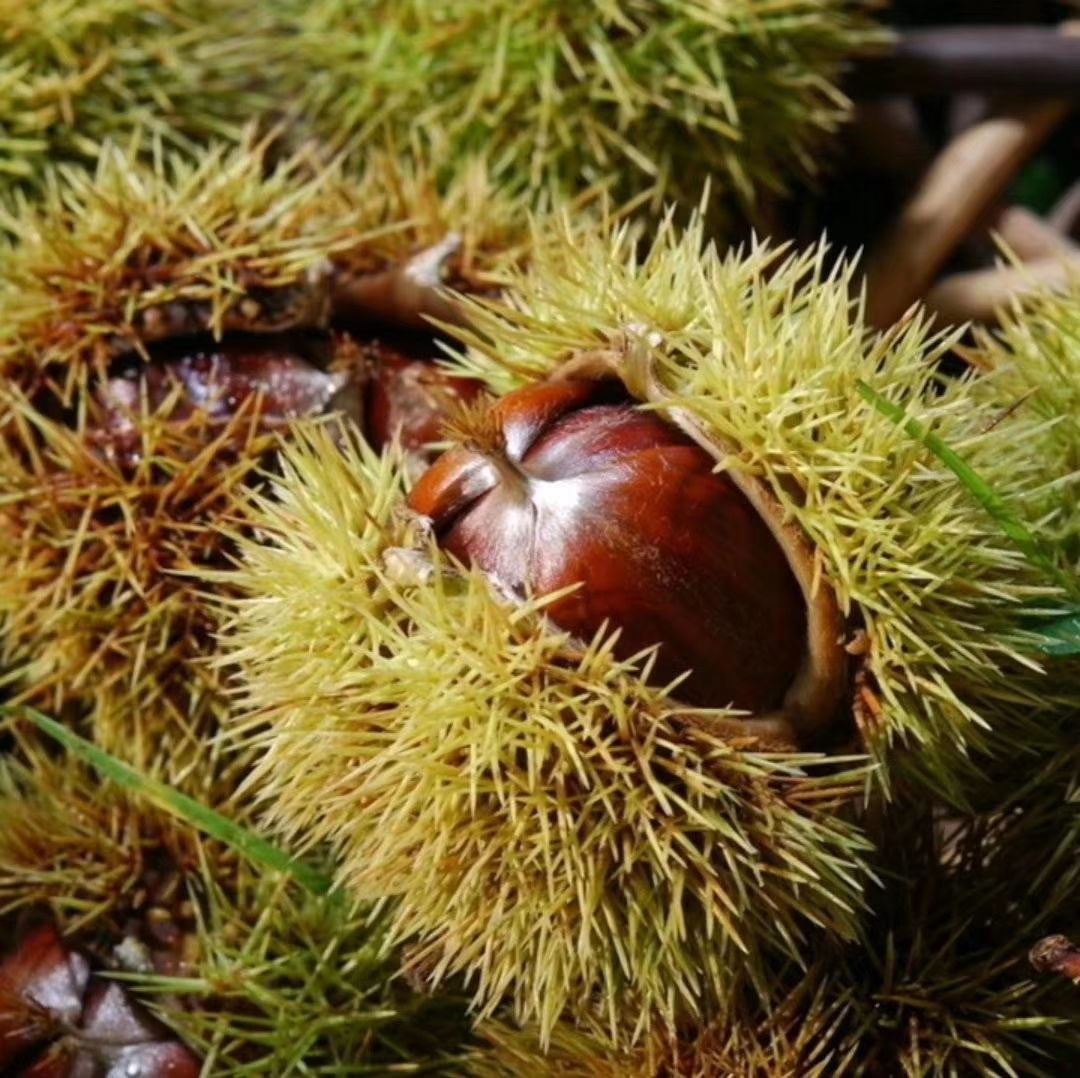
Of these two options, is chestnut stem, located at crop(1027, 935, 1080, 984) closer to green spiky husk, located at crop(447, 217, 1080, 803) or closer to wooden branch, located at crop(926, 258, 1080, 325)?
green spiky husk, located at crop(447, 217, 1080, 803)

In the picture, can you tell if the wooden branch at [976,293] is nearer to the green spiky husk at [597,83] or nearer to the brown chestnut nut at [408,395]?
the green spiky husk at [597,83]

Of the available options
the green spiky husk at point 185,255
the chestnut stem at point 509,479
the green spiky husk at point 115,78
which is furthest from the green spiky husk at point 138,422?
the chestnut stem at point 509,479

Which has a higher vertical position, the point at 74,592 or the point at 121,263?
the point at 121,263

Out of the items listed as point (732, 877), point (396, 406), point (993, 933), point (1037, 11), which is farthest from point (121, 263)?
point (1037, 11)

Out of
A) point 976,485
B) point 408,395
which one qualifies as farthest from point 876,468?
point 408,395

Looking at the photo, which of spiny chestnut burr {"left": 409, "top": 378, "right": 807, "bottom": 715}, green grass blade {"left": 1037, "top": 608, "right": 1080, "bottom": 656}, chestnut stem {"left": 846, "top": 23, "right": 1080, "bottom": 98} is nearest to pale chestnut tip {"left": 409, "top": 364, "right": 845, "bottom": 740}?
spiny chestnut burr {"left": 409, "top": 378, "right": 807, "bottom": 715}

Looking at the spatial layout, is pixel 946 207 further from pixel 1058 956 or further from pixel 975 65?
pixel 1058 956

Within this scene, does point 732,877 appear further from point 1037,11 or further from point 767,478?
point 1037,11
